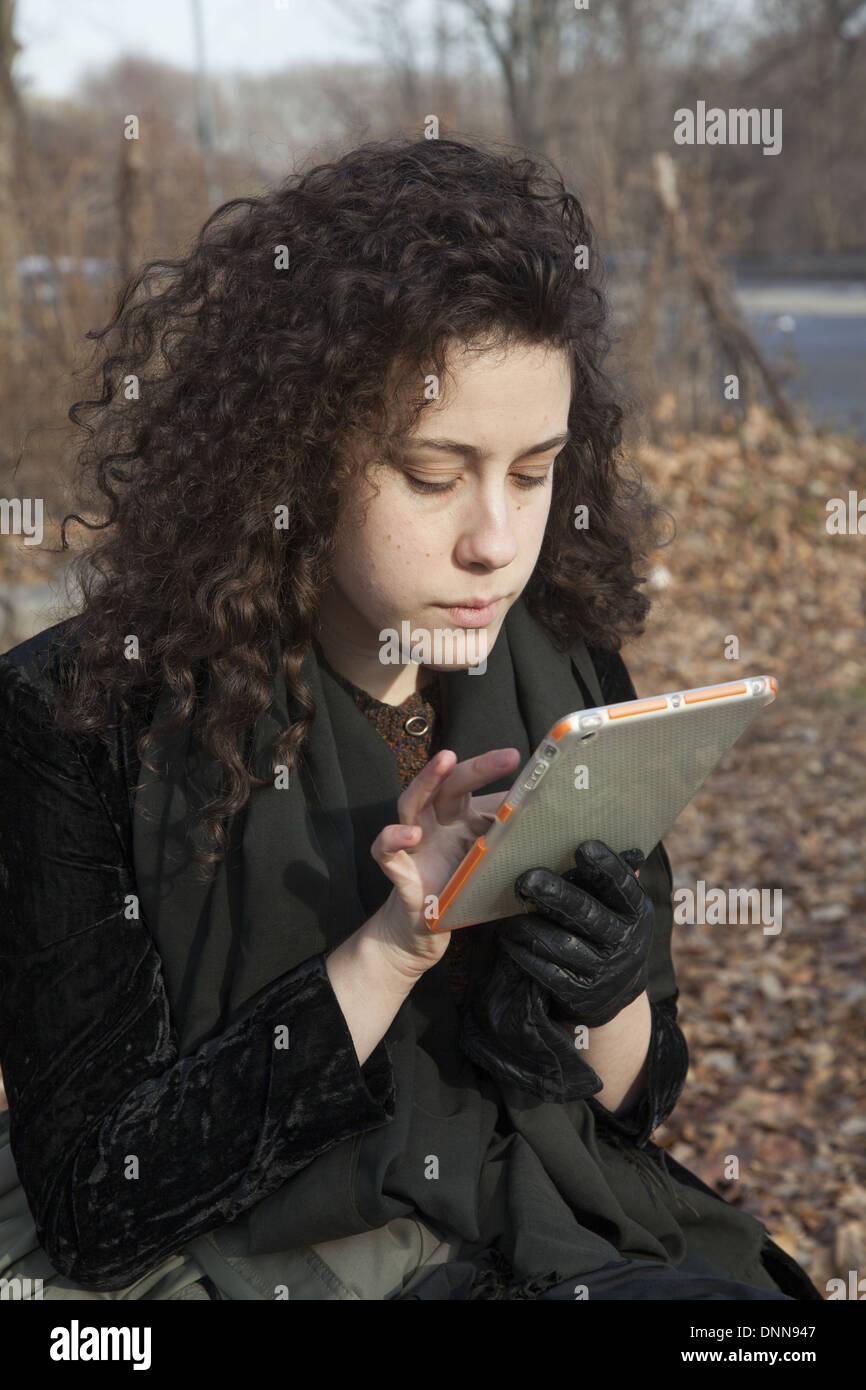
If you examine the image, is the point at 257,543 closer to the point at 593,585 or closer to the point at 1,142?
the point at 593,585

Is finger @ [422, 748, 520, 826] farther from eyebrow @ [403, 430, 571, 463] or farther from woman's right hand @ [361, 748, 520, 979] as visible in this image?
eyebrow @ [403, 430, 571, 463]

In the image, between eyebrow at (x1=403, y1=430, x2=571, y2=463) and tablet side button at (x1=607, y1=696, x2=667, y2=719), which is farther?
eyebrow at (x1=403, y1=430, x2=571, y2=463)

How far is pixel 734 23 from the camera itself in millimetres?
29672

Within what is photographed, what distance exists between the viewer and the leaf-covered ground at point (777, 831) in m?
3.60

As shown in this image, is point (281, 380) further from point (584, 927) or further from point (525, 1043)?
point (525, 1043)

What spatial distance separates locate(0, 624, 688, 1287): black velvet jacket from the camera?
1716mm

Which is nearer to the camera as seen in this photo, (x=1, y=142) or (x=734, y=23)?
(x=1, y=142)

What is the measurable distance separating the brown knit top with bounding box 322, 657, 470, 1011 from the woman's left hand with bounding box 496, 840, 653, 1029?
0.31 metres

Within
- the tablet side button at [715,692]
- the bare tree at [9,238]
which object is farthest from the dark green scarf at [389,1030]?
the bare tree at [9,238]

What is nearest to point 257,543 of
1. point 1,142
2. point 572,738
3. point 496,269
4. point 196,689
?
point 196,689

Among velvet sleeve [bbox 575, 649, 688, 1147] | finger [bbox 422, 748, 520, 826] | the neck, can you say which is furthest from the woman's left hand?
the neck

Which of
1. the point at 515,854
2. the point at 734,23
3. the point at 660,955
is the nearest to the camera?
the point at 515,854

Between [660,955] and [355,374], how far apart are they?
1.08 meters

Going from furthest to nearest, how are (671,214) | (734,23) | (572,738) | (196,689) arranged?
1. (734,23)
2. (671,214)
3. (196,689)
4. (572,738)
